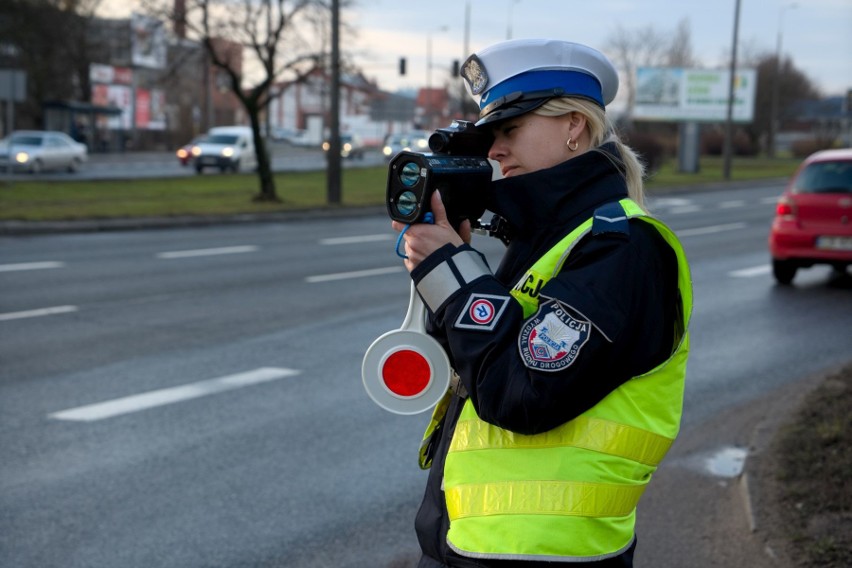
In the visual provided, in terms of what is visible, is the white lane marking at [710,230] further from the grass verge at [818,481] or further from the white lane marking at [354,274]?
the grass verge at [818,481]

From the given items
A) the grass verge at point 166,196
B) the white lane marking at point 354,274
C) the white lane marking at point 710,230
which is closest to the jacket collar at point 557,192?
the white lane marking at point 354,274

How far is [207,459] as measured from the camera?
236 inches

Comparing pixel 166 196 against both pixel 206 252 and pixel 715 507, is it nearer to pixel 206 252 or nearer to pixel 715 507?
pixel 206 252

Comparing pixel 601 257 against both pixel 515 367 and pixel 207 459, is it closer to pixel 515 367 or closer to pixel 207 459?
pixel 515 367

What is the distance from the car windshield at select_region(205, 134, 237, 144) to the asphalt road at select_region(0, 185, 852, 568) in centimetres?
2729

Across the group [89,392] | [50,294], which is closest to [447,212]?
[89,392]

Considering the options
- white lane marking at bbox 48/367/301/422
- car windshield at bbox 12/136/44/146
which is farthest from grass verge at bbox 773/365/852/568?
car windshield at bbox 12/136/44/146

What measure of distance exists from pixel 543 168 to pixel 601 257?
0.86ft

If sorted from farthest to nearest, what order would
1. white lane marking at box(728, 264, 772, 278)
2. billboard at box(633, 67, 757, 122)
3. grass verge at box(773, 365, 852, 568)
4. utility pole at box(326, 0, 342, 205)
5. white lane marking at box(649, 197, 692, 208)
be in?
billboard at box(633, 67, 757, 122)
white lane marking at box(649, 197, 692, 208)
utility pole at box(326, 0, 342, 205)
white lane marking at box(728, 264, 772, 278)
grass verge at box(773, 365, 852, 568)

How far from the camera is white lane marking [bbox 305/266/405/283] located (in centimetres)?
1346

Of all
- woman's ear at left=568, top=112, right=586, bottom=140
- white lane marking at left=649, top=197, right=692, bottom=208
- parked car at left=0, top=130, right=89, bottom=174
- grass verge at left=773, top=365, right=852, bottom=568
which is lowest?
white lane marking at left=649, top=197, right=692, bottom=208

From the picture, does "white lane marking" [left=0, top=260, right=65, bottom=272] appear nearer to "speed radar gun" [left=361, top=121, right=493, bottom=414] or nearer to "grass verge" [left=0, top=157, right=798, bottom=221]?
"grass verge" [left=0, top=157, right=798, bottom=221]

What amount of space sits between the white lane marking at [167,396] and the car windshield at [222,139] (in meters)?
35.3

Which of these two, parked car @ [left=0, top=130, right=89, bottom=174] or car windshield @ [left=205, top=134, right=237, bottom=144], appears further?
car windshield @ [left=205, top=134, right=237, bottom=144]
